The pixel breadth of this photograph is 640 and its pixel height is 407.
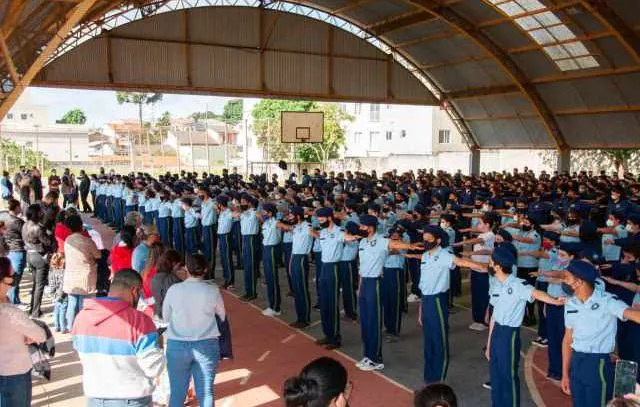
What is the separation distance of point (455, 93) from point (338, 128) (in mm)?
15668

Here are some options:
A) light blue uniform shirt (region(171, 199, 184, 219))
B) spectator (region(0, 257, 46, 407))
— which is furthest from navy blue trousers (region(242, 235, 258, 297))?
spectator (region(0, 257, 46, 407))

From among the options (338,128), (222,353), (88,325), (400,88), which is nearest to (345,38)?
(400,88)

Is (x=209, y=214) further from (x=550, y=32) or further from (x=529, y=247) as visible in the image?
(x=550, y=32)

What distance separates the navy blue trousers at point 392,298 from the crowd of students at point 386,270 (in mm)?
14

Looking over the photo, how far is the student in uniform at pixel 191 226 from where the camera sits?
38.1 feet

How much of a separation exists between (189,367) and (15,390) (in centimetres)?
114

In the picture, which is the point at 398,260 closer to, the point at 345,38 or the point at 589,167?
the point at 345,38

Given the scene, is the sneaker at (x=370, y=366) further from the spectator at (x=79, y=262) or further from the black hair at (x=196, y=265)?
the spectator at (x=79, y=262)

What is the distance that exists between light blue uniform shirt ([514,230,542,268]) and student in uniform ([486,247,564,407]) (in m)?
2.98

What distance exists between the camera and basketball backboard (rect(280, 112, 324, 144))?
2470 centimetres

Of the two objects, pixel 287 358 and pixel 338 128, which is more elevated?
pixel 338 128

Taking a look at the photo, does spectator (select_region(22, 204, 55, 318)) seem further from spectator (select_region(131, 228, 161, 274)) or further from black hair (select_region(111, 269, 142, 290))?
black hair (select_region(111, 269, 142, 290))

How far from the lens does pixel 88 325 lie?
10.9 feet

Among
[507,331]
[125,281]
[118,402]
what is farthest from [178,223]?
[118,402]
